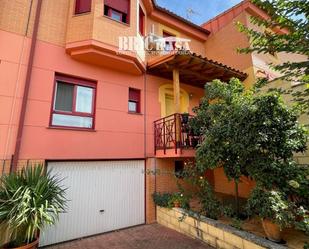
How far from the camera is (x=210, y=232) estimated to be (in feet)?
18.7

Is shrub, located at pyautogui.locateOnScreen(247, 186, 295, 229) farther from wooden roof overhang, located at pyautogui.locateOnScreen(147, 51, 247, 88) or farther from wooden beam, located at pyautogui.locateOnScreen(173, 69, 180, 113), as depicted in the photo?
wooden roof overhang, located at pyautogui.locateOnScreen(147, 51, 247, 88)

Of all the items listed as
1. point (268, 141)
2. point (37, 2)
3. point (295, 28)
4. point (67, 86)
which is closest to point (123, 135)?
point (67, 86)

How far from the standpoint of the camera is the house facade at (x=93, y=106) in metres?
6.24

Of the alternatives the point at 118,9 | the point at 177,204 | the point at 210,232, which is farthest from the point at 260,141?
the point at 118,9

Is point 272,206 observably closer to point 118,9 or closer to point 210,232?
point 210,232

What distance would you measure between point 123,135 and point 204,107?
323 cm

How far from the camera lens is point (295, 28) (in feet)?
11.6

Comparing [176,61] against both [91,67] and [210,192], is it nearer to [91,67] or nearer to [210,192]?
[91,67]

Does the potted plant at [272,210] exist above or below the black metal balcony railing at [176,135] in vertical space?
below

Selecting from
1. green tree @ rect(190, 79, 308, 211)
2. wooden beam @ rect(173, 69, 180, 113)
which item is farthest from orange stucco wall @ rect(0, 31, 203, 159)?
green tree @ rect(190, 79, 308, 211)

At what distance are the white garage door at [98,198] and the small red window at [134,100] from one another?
7.21 ft

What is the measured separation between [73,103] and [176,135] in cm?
386

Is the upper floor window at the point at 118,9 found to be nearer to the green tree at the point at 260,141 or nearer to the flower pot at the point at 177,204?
the green tree at the point at 260,141

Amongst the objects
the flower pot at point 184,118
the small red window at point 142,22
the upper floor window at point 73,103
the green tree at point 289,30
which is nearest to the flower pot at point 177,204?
the flower pot at point 184,118
